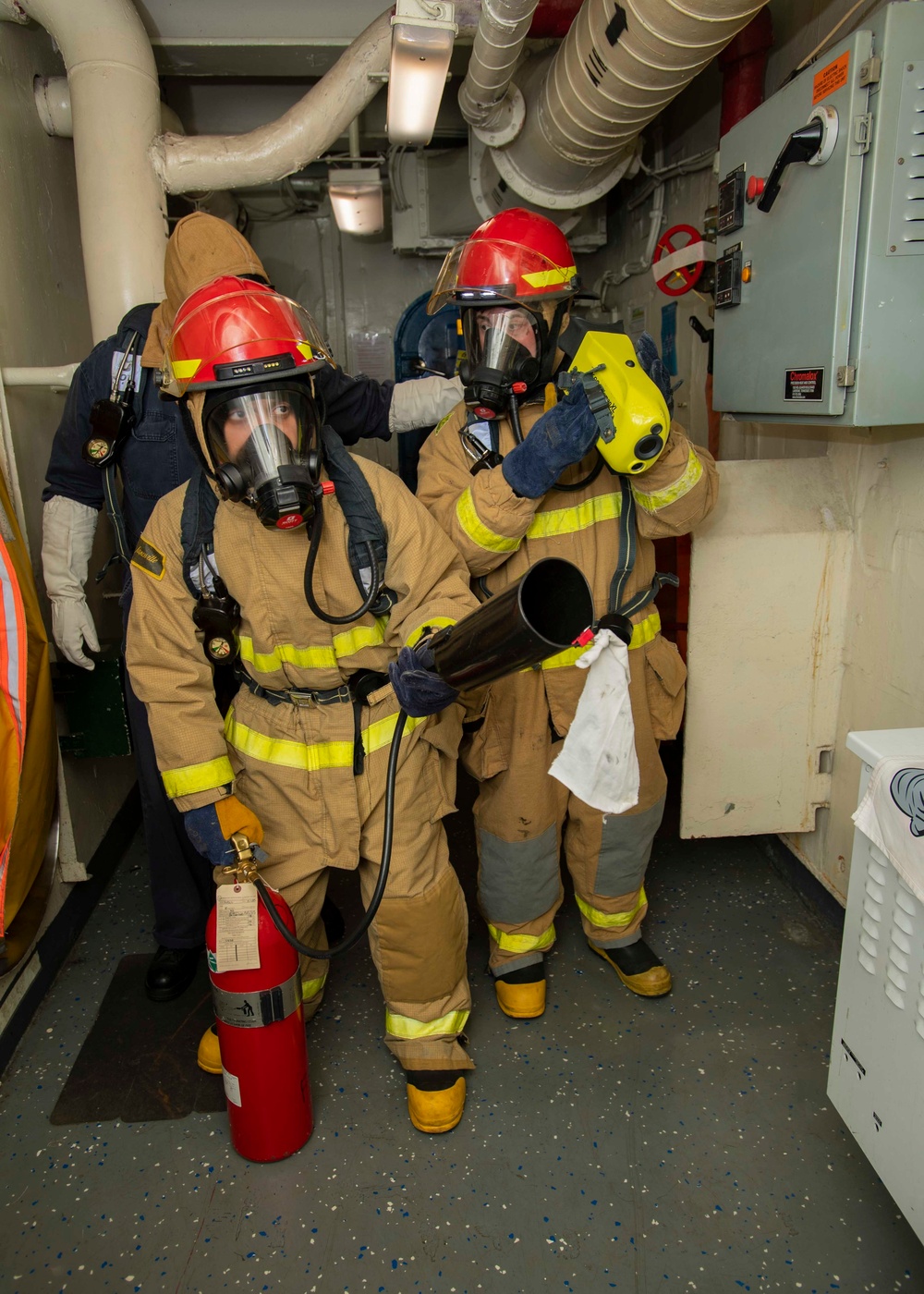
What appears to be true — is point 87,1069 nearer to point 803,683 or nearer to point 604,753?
point 604,753

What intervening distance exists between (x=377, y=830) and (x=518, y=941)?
64 centimetres

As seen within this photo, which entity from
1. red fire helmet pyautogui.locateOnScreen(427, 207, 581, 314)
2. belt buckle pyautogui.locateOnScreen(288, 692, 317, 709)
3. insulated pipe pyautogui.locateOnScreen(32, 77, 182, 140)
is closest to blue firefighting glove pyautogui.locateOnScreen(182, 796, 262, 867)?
belt buckle pyautogui.locateOnScreen(288, 692, 317, 709)

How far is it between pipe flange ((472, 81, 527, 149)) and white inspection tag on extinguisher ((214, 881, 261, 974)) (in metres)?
2.71

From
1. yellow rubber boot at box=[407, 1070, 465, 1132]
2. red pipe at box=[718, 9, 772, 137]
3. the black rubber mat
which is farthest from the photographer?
red pipe at box=[718, 9, 772, 137]

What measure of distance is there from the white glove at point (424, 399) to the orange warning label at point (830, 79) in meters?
1.09

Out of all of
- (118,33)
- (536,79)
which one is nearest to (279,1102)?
(118,33)

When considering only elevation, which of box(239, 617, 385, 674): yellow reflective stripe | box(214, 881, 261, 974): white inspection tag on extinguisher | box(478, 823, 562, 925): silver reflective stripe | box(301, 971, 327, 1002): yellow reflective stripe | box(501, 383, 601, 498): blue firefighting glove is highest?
box(501, 383, 601, 498): blue firefighting glove

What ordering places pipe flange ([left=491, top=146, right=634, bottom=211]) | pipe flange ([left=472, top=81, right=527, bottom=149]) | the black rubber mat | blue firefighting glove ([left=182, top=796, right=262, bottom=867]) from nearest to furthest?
blue firefighting glove ([left=182, top=796, right=262, bottom=867])
the black rubber mat
pipe flange ([left=472, top=81, right=527, bottom=149])
pipe flange ([left=491, top=146, right=634, bottom=211])

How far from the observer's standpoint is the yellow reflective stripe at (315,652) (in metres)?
1.72

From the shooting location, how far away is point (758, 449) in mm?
2643

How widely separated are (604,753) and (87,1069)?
1.55 m

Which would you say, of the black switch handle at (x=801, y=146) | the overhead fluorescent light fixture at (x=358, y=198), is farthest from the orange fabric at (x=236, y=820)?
the overhead fluorescent light fixture at (x=358, y=198)

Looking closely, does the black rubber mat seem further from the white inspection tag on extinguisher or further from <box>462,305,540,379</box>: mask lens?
<box>462,305,540,379</box>: mask lens

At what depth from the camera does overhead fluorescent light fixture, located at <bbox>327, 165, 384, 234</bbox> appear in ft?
12.9
